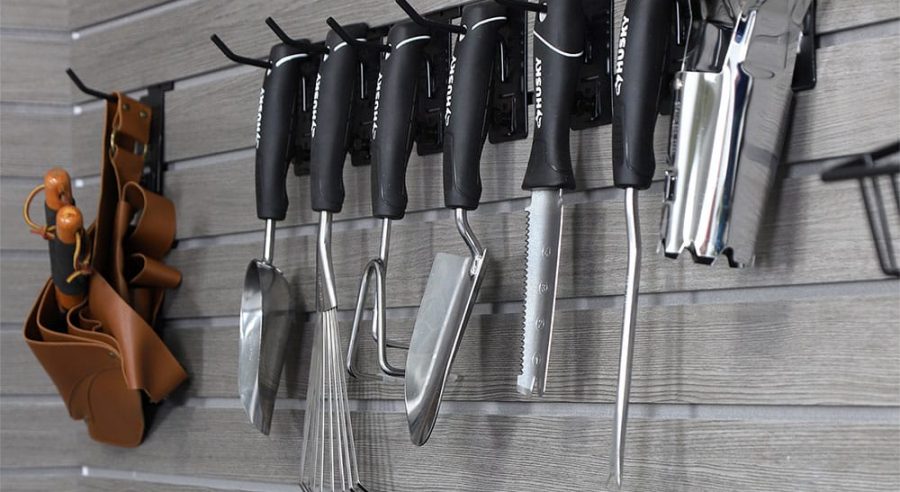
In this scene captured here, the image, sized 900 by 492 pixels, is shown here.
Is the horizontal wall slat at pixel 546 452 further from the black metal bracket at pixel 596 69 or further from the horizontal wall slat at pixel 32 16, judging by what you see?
the horizontal wall slat at pixel 32 16

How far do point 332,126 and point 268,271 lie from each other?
7.4 inches

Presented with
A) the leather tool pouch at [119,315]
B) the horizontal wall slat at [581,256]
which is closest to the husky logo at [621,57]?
the horizontal wall slat at [581,256]

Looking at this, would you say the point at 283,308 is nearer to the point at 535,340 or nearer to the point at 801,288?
the point at 535,340

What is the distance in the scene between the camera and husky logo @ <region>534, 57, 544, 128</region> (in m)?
0.95

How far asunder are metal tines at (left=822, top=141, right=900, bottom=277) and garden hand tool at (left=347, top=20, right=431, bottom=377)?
434 mm

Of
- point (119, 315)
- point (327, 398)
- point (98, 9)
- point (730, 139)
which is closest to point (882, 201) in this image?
point (730, 139)

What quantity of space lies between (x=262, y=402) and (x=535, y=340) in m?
0.39

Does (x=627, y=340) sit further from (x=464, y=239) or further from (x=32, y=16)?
(x=32, y=16)

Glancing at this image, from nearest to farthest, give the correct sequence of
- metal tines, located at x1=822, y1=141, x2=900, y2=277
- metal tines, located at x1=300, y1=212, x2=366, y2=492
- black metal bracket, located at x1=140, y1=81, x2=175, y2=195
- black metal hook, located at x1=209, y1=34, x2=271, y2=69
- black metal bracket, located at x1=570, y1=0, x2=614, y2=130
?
metal tines, located at x1=822, y1=141, x2=900, y2=277 → black metal bracket, located at x1=570, y1=0, x2=614, y2=130 → metal tines, located at x1=300, y1=212, x2=366, y2=492 → black metal hook, located at x1=209, y1=34, x2=271, y2=69 → black metal bracket, located at x1=140, y1=81, x2=175, y2=195

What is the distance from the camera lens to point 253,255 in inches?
51.0

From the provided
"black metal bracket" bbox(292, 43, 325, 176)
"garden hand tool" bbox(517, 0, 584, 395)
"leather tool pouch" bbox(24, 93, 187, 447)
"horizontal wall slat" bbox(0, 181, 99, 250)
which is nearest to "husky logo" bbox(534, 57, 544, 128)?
"garden hand tool" bbox(517, 0, 584, 395)

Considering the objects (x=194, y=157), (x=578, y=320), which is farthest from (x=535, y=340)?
(x=194, y=157)

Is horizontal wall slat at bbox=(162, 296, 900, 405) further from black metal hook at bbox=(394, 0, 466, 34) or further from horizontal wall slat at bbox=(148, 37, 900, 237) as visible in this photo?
black metal hook at bbox=(394, 0, 466, 34)

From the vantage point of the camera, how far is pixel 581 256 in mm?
986
